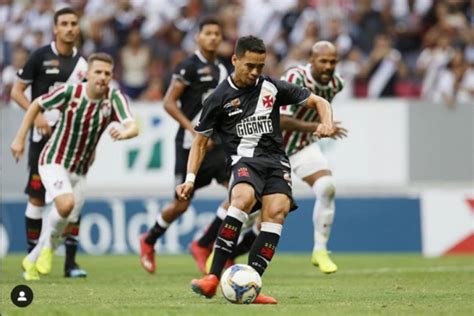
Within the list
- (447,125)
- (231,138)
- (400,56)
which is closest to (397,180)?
(447,125)

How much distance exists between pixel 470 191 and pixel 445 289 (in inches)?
295

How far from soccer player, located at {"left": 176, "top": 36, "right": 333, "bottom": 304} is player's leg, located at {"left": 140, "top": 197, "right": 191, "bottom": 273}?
3.69 m

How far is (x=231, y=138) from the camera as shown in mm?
10133

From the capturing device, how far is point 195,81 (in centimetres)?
1373

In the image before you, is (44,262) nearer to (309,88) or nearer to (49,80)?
(49,80)

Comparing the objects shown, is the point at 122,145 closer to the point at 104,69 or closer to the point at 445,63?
the point at 445,63

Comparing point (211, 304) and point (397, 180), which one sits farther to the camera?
point (397, 180)

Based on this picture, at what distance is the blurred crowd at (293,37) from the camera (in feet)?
64.6

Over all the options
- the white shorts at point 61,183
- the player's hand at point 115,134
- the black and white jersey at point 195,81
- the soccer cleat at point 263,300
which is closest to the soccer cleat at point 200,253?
the black and white jersey at point 195,81

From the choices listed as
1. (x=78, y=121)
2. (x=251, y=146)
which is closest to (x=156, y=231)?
(x=78, y=121)

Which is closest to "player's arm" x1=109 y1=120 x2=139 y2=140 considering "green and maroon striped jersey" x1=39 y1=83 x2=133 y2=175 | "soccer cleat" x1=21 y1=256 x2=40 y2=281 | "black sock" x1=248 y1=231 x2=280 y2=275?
"green and maroon striped jersey" x1=39 y1=83 x2=133 y2=175

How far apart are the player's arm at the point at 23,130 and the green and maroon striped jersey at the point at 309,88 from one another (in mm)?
2580

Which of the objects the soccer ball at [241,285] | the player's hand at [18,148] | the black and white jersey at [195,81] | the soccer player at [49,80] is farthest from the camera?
the black and white jersey at [195,81]

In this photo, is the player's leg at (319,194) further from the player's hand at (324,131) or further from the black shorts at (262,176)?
the player's hand at (324,131)
